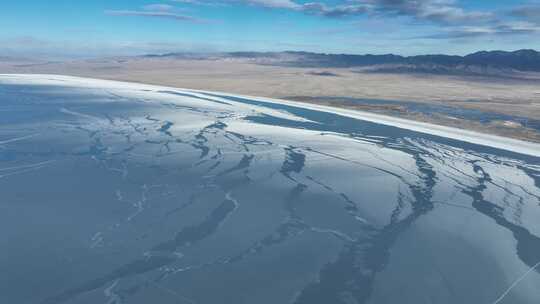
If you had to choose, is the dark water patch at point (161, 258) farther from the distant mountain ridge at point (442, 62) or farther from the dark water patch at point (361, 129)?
the distant mountain ridge at point (442, 62)

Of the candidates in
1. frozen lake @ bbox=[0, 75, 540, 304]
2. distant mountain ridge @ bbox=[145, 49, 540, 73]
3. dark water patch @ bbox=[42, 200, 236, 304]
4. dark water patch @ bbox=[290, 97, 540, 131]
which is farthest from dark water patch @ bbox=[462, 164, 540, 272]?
distant mountain ridge @ bbox=[145, 49, 540, 73]

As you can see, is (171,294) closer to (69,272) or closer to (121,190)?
(69,272)

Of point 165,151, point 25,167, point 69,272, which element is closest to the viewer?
point 69,272

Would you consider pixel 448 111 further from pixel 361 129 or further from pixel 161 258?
pixel 161 258

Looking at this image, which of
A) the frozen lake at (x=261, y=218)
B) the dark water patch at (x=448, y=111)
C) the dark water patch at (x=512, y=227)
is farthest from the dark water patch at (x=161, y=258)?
the dark water patch at (x=448, y=111)

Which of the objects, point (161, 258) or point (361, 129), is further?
point (361, 129)

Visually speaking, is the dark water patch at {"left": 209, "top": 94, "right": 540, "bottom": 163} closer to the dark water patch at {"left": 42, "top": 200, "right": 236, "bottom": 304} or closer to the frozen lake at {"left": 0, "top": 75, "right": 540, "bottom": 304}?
the frozen lake at {"left": 0, "top": 75, "right": 540, "bottom": 304}

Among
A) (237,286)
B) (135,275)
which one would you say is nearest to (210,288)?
(237,286)

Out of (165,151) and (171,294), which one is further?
(165,151)

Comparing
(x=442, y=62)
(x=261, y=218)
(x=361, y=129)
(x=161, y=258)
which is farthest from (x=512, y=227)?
(x=442, y=62)
